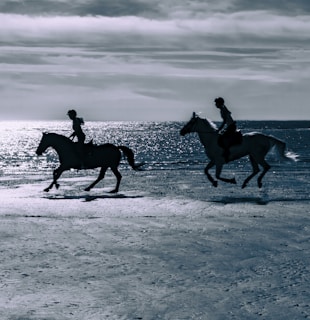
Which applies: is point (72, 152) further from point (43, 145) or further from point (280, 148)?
point (280, 148)

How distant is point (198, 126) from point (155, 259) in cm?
896

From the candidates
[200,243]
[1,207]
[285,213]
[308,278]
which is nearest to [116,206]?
[1,207]

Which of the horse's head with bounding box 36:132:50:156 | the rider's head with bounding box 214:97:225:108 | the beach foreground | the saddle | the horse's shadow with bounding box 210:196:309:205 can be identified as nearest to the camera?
the beach foreground

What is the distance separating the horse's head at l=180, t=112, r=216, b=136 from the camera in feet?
57.5

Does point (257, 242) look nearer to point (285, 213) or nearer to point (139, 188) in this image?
point (285, 213)

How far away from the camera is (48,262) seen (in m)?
8.80

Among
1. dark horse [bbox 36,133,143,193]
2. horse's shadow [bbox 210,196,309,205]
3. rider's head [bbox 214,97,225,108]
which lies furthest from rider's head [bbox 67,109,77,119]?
horse's shadow [bbox 210,196,309,205]

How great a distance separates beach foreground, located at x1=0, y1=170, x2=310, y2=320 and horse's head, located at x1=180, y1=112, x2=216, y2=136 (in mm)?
2115

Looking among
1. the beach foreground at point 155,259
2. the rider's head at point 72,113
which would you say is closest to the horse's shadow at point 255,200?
the beach foreground at point 155,259

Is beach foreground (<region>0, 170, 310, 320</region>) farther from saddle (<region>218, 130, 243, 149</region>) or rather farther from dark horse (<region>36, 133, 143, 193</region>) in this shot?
saddle (<region>218, 130, 243, 149</region>)

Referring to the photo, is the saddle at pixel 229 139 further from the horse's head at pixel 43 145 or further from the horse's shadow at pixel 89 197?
the horse's head at pixel 43 145

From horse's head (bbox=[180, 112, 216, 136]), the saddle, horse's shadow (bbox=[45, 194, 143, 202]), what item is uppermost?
horse's head (bbox=[180, 112, 216, 136])

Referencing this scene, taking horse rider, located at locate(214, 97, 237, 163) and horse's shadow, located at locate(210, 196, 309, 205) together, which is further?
horse rider, located at locate(214, 97, 237, 163)

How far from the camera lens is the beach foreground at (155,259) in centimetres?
677
